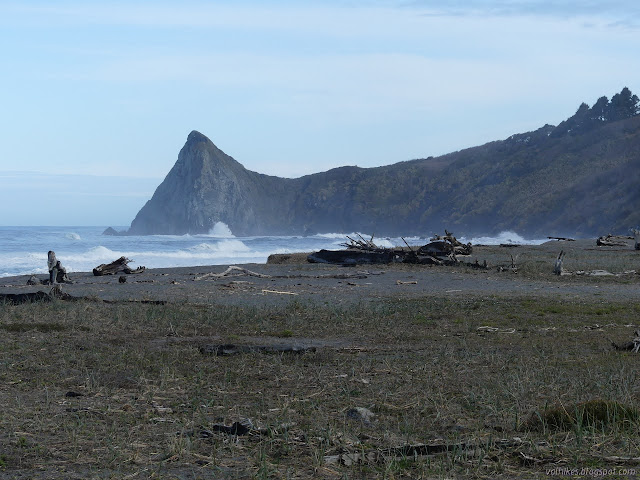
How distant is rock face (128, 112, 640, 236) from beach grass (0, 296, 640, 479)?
7882 cm

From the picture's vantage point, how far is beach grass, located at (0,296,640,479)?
16.3 ft

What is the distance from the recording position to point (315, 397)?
22.6 ft

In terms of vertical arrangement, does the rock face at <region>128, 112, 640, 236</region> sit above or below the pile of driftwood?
above

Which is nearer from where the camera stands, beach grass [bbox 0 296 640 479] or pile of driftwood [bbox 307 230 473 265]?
beach grass [bbox 0 296 640 479]

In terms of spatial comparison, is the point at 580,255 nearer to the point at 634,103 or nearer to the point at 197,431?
the point at 197,431

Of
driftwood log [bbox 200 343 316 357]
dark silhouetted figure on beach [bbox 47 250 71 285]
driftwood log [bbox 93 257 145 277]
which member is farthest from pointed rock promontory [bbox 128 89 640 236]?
driftwood log [bbox 200 343 316 357]

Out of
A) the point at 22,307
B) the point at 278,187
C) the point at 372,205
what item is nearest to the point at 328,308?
the point at 22,307

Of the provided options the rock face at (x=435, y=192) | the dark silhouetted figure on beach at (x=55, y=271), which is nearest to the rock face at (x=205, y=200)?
the rock face at (x=435, y=192)

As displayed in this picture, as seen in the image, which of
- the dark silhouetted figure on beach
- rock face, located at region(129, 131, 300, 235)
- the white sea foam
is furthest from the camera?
rock face, located at region(129, 131, 300, 235)

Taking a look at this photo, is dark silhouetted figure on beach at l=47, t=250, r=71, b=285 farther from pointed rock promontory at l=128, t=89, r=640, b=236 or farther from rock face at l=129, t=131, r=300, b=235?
rock face at l=129, t=131, r=300, b=235

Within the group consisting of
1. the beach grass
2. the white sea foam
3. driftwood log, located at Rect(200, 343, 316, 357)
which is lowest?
the beach grass

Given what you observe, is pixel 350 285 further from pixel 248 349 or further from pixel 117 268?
pixel 248 349

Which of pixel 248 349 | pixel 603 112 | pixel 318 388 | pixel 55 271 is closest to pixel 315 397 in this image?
pixel 318 388

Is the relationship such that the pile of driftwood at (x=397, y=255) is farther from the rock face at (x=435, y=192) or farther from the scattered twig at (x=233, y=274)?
the rock face at (x=435, y=192)
